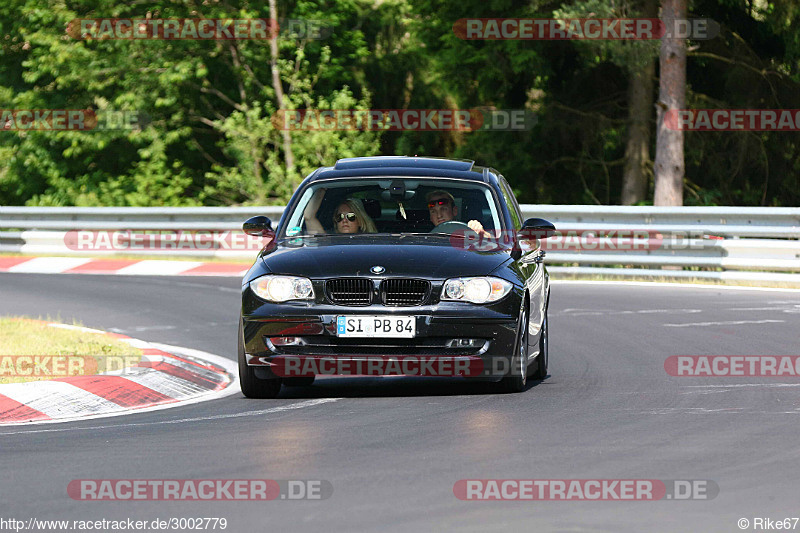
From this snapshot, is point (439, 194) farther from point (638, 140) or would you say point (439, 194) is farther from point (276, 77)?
point (276, 77)

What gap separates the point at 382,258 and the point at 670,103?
1754 centimetres

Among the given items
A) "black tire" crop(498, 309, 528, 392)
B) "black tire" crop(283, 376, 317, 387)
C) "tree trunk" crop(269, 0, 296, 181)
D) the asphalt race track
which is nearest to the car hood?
"black tire" crop(498, 309, 528, 392)

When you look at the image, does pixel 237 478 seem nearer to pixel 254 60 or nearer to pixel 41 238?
pixel 41 238

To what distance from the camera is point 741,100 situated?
30.6 meters

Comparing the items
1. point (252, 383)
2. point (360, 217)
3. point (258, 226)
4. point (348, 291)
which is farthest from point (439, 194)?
point (252, 383)

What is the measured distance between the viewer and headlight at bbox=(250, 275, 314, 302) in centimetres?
957

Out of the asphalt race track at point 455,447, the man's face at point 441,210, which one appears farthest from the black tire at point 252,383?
the man's face at point 441,210

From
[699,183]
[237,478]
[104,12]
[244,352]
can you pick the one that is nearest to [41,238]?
[104,12]

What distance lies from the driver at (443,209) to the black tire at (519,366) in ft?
2.91

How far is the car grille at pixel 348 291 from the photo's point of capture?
9.52 m

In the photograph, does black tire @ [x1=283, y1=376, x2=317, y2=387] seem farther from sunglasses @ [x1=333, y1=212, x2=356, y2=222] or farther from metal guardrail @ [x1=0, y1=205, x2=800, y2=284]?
metal guardrail @ [x1=0, y1=205, x2=800, y2=284]

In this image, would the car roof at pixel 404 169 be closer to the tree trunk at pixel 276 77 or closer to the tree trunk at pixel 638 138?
the tree trunk at pixel 638 138

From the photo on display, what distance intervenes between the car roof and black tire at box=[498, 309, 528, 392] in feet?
4.79

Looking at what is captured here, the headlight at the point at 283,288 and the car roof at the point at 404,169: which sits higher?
the car roof at the point at 404,169
